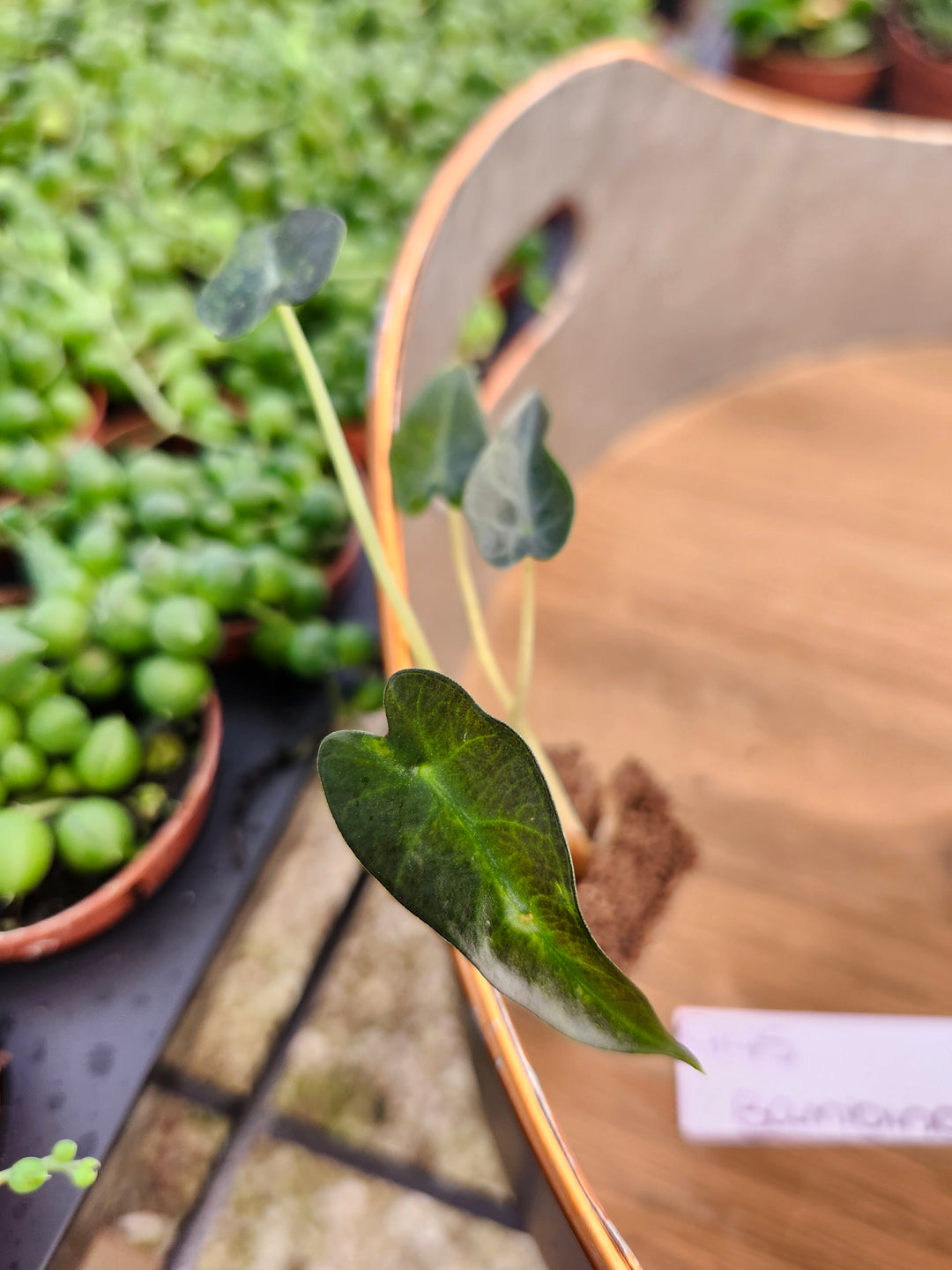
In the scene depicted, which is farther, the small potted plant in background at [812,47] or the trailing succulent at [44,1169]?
the small potted plant in background at [812,47]

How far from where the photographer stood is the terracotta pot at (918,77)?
3.56ft

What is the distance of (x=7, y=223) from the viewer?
63cm

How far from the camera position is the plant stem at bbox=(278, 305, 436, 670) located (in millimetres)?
390

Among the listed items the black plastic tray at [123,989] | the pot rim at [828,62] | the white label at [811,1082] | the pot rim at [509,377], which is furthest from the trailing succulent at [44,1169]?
the pot rim at [828,62]

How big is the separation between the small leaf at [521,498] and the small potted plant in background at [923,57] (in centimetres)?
107

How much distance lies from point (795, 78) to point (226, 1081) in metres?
1.27

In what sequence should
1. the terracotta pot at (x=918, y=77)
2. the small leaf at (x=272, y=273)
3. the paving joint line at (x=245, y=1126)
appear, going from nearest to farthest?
1. the small leaf at (x=272, y=273)
2. the paving joint line at (x=245, y=1126)
3. the terracotta pot at (x=918, y=77)

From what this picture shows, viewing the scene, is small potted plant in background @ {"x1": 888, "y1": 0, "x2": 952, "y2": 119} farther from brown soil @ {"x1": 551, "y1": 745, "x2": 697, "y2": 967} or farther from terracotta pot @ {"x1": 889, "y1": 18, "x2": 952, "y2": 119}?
brown soil @ {"x1": 551, "y1": 745, "x2": 697, "y2": 967}

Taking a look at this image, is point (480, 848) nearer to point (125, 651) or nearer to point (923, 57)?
point (125, 651)

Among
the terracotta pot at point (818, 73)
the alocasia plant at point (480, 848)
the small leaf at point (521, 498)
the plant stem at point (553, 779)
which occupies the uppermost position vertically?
the terracotta pot at point (818, 73)

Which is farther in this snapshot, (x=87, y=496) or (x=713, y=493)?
(x=713, y=493)

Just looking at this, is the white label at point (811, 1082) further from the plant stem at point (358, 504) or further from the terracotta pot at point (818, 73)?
the terracotta pot at point (818, 73)

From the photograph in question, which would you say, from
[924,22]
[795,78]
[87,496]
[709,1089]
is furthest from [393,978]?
[924,22]

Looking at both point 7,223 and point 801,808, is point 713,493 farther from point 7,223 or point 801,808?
point 7,223
